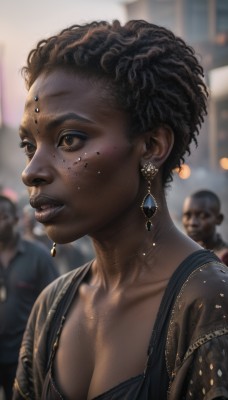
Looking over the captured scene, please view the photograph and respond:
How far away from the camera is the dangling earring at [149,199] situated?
67.2 inches

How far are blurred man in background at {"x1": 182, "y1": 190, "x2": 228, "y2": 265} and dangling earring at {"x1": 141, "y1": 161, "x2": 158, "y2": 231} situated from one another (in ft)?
11.1

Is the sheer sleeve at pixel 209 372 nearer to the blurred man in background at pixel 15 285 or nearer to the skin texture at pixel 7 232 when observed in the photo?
the blurred man in background at pixel 15 285

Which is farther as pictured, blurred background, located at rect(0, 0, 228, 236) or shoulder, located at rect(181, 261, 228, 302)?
blurred background, located at rect(0, 0, 228, 236)

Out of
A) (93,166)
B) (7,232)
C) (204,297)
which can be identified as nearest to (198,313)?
(204,297)

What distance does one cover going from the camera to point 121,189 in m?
1.66

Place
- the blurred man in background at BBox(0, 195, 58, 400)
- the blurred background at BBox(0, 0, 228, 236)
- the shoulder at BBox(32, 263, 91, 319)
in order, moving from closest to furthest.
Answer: the shoulder at BBox(32, 263, 91, 319)
the blurred man in background at BBox(0, 195, 58, 400)
the blurred background at BBox(0, 0, 228, 236)

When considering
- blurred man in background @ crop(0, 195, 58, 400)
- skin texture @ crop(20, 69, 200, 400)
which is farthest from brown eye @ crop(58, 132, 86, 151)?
blurred man in background @ crop(0, 195, 58, 400)

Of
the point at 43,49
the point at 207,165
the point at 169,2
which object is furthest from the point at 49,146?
the point at 169,2

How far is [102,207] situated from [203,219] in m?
3.89

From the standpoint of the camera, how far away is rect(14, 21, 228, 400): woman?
1.58 meters

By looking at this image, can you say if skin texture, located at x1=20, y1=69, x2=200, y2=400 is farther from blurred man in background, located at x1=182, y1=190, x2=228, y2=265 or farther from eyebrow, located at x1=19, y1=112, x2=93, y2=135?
blurred man in background, located at x1=182, y1=190, x2=228, y2=265

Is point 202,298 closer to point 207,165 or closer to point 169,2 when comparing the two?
point 207,165

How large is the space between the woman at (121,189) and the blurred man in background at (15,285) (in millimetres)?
3128

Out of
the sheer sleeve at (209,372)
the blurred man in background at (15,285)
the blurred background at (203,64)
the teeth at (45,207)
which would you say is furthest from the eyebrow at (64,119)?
the blurred background at (203,64)
